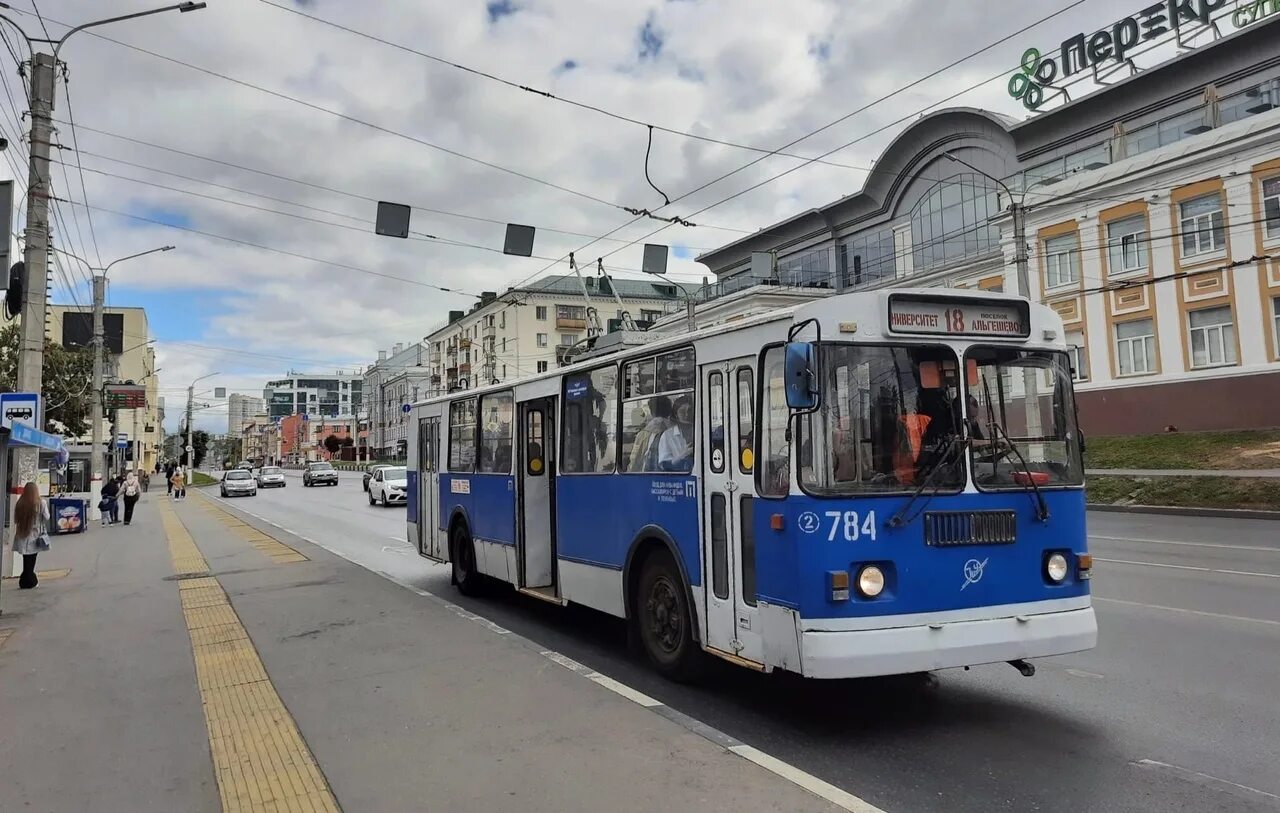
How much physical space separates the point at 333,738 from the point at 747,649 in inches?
106

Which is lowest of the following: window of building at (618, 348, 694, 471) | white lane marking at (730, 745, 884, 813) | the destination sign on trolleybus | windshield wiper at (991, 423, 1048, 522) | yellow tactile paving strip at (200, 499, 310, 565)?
white lane marking at (730, 745, 884, 813)

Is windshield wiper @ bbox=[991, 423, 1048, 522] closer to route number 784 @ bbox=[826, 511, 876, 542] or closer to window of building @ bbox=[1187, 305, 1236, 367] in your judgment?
route number 784 @ bbox=[826, 511, 876, 542]

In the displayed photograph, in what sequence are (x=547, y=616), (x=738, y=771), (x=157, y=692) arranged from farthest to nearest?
(x=547, y=616) < (x=157, y=692) < (x=738, y=771)

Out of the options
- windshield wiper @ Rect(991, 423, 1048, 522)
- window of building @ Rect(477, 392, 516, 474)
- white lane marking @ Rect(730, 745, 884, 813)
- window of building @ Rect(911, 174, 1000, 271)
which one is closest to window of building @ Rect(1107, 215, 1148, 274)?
window of building @ Rect(911, 174, 1000, 271)

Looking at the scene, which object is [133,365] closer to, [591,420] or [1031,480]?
[591,420]

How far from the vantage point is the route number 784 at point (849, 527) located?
5281 mm

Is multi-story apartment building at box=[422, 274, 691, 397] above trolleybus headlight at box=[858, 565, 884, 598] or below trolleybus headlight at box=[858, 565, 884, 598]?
above

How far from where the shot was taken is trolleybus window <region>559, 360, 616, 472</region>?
7973 mm

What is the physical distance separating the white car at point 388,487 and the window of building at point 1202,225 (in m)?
28.8

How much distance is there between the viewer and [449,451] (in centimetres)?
1234

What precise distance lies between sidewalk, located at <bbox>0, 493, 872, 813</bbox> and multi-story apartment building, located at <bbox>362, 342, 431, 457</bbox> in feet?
308

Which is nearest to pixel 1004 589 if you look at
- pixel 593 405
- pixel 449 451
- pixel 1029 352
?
pixel 1029 352

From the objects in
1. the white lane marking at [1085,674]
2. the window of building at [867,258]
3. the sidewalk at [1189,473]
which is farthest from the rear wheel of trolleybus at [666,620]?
the window of building at [867,258]

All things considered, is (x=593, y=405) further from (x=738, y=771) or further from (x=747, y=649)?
(x=738, y=771)
